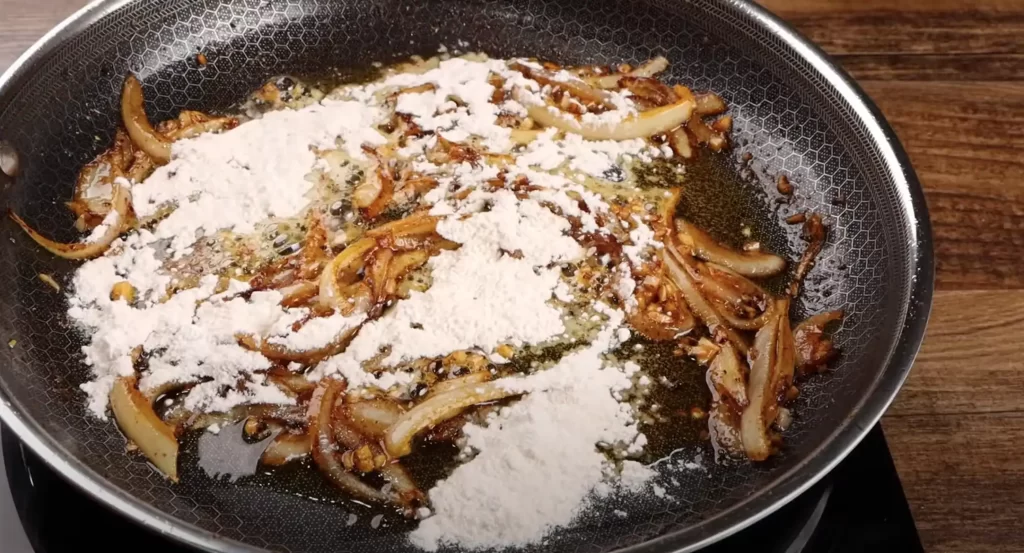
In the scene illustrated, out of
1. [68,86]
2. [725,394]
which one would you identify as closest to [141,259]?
[68,86]

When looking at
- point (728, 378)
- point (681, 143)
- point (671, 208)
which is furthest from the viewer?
point (681, 143)

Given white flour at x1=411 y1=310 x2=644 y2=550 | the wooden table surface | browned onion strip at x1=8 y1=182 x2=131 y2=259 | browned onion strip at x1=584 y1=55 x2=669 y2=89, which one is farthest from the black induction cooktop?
browned onion strip at x1=584 y1=55 x2=669 y2=89

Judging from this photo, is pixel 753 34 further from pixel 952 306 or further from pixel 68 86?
pixel 68 86

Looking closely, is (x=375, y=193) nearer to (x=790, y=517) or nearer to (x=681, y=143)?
(x=681, y=143)

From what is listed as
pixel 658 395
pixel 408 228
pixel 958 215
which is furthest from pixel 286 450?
pixel 958 215

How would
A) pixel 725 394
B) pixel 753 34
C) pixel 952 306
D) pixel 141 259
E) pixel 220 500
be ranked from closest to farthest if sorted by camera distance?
1. pixel 220 500
2. pixel 725 394
3. pixel 141 259
4. pixel 952 306
5. pixel 753 34

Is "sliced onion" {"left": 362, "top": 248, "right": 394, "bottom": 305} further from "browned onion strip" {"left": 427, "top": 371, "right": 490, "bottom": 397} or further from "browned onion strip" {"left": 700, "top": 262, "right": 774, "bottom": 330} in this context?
"browned onion strip" {"left": 700, "top": 262, "right": 774, "bottom": 330}
